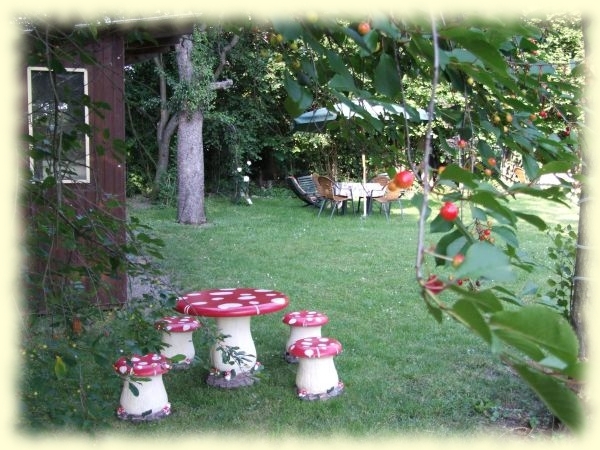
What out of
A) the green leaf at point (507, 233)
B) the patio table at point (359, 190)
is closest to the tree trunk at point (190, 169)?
the patio table at point (359, 190)

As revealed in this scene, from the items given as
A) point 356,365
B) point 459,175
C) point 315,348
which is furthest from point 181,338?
point 459,175

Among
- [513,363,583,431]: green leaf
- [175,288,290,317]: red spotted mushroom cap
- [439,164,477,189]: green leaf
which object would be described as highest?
[439,164,477,189]: green leaf

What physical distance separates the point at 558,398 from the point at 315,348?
2652mm

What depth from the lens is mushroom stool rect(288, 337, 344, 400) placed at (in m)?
3.23

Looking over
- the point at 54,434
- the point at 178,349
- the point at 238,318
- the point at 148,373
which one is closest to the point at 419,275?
the point at 54,434

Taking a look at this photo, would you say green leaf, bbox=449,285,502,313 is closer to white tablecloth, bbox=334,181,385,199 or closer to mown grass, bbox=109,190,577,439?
mown grass, bbox=109,190,577,439

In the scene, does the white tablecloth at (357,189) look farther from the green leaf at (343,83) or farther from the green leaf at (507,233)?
the green leaf at (507,233)

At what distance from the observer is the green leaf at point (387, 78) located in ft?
4.08

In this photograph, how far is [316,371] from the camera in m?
3.24

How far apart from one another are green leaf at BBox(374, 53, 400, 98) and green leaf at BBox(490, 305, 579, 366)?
27.7 inches

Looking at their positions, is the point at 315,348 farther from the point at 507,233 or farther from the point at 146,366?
the point at 507,233

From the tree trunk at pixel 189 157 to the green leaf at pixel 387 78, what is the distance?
812 cm

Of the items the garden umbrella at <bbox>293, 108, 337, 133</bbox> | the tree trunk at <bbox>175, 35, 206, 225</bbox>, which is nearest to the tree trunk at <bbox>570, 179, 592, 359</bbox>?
the garden umbrella at <bbox>293, 108, 337, 133</bbox>

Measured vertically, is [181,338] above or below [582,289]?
below
